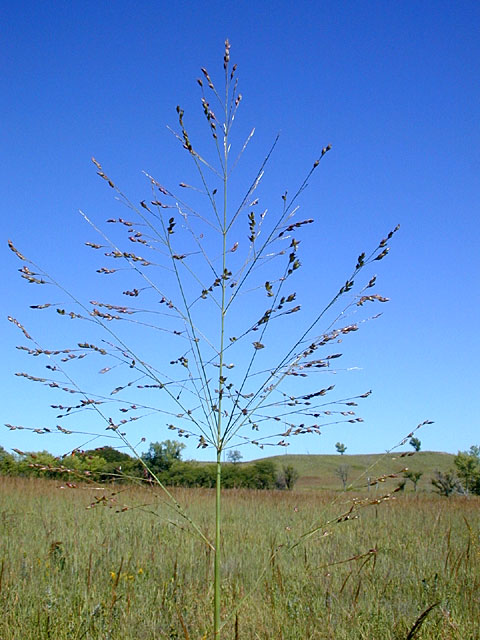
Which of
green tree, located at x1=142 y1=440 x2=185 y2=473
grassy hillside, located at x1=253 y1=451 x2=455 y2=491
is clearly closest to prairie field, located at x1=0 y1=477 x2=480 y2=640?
green tree, located at x1=142 y1=440 x2=185 y2=473

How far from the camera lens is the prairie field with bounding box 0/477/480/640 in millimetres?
2750

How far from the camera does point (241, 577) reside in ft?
14.8

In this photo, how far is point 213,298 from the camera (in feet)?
6.43

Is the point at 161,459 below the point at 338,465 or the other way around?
below

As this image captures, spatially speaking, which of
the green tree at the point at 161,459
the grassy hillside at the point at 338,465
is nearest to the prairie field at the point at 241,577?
the green tree at the point at 161,459

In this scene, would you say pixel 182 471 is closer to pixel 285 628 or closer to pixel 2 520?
pixel 2 520

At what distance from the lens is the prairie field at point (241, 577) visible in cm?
275

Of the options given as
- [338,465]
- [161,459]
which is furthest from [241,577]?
[338,465]

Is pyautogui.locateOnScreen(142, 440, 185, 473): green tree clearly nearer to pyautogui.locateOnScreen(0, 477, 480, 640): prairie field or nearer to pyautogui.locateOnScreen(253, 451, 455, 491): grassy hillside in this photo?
pyautogui.locateOnScreen(0, 477, 480, 640): prairie field

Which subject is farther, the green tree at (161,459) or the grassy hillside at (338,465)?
the grassy hillside at (338,465)

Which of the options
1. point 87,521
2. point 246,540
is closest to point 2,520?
point 87,521

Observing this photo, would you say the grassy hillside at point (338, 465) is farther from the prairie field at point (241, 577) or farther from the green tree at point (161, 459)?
the prairie field at point (241, 577)

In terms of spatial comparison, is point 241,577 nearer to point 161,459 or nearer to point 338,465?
point 161,459

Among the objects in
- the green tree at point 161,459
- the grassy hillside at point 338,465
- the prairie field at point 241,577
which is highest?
the grassy hillside at point 338,465
